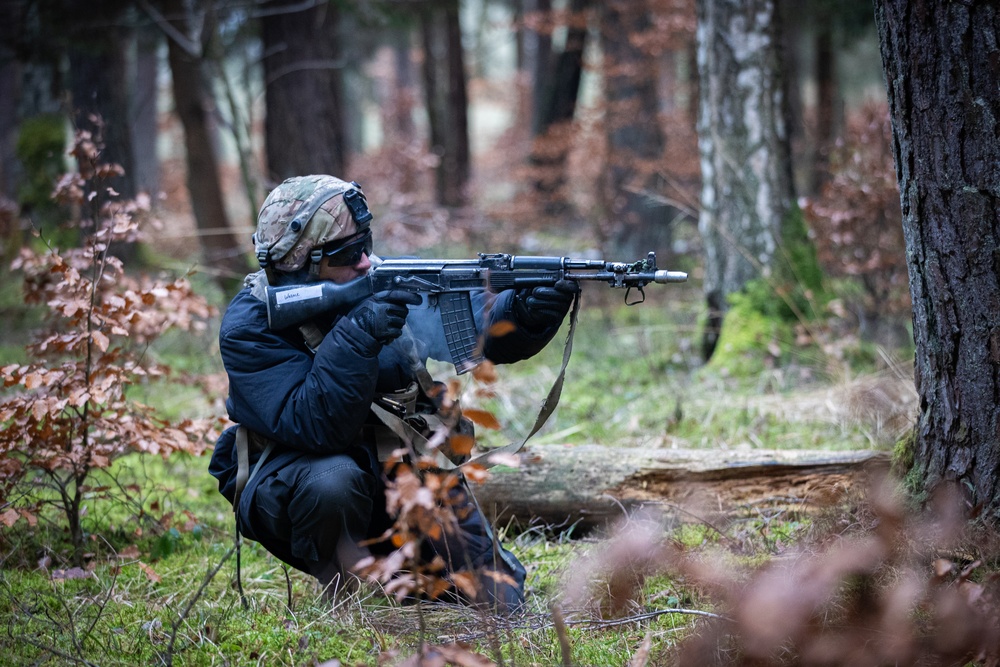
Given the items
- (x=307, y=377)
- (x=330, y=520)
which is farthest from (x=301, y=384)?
(x=330, y=520)

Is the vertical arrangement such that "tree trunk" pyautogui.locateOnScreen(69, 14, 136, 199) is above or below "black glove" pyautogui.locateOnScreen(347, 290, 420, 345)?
above

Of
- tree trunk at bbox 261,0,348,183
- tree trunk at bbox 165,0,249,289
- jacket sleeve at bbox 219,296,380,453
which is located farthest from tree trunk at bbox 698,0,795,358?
tree trunk at bbox 165,0,249,289

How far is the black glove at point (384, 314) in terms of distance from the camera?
10.6 ft

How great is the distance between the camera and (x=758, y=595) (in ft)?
7.20

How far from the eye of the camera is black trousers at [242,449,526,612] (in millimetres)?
3305

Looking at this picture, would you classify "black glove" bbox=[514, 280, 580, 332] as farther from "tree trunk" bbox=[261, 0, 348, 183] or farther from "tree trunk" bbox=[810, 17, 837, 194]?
"tree trunk" bbox=[810, 17, 837, 194]

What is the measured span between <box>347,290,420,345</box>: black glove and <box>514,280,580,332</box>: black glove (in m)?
0.47

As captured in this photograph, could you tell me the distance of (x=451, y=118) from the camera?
15359 mm

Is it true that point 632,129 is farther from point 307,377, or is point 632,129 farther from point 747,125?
point 307,377

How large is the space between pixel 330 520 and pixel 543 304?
1.21m

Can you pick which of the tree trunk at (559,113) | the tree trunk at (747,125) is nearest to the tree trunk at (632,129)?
the tree trunk at (559,113)

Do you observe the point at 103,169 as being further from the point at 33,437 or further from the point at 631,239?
the point at 631,239

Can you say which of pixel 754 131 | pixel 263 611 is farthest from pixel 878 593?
pixel 754 131

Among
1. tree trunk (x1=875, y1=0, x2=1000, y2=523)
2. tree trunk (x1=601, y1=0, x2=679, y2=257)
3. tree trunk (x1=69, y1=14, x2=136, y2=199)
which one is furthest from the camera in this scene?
tree trunk (x1=601, y1=0, x2=679, y2=257)
